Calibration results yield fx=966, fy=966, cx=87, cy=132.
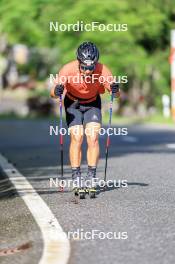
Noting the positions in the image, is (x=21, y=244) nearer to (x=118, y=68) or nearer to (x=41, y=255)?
(x=41, y=255)

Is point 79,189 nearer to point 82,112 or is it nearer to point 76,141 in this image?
point 76,141

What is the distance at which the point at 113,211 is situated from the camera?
897cm

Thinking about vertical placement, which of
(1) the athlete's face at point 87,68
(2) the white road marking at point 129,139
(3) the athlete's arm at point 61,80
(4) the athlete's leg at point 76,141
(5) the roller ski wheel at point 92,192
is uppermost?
(1) the athlete's face at point 87,68

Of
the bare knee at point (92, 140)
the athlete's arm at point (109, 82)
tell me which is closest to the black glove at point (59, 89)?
the athlete's arm at point (109, 82)

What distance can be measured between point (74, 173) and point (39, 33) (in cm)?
3856

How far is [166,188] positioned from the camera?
10945mm

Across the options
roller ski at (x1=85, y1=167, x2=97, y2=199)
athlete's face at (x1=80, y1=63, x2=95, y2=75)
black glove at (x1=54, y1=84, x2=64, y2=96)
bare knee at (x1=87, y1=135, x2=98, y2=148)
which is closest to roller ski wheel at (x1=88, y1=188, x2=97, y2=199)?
roller ski at (x1=85, y1=167, x2=97, y2=199)

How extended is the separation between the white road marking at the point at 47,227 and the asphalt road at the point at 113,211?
0.19 ft

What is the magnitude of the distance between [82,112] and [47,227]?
3.20m

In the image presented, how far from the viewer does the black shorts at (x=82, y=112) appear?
10.9 metres

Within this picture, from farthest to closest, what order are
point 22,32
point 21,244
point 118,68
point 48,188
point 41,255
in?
point 22,32, point 118,68, point 48,188, point 21,244, point 41,255

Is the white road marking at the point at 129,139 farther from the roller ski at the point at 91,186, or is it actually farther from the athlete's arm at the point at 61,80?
the athlete's arm at the point at 61,80

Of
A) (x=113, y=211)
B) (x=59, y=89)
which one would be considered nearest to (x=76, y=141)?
(x=59, y=89)

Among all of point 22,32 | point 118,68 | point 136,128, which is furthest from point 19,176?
point 22,32
